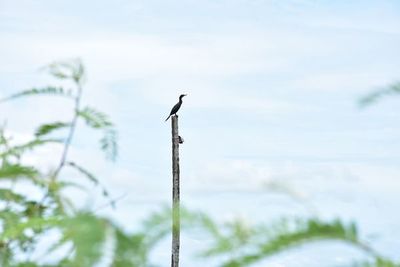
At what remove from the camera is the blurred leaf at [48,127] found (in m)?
1.71

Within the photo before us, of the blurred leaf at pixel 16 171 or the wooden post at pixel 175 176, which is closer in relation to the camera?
the blurred leaf at pixel 16 171

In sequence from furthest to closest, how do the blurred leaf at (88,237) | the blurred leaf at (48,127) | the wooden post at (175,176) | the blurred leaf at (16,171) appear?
the wooden post at (175,176)
the blurred leaf at (48,127)
the blurred leaf at (16,171)
the blurred leaf at (88,237)

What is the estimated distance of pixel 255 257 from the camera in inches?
36.0

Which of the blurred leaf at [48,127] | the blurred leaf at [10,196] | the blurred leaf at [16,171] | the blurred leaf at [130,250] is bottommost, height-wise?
the blurred leaf at [130,250]

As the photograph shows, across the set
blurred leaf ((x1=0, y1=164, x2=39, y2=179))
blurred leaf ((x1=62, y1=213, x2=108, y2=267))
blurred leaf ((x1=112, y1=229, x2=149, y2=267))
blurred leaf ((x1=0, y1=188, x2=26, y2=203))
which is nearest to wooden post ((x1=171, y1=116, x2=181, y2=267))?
Result: blurred leaf ((x1=0, y1=188, x2=26, y2=203))

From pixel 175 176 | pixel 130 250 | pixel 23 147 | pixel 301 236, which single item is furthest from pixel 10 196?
pixel 175 176

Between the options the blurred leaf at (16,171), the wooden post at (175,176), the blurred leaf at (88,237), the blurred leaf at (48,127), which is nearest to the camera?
the blurred leaf at (88,237)

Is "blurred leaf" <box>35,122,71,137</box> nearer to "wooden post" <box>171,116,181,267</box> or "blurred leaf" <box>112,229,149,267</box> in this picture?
"blurred leaf" <box>112,229,149,267</box>

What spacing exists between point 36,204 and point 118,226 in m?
0.76

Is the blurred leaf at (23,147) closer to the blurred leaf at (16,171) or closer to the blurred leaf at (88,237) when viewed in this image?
the blurred leaf at (16,171)

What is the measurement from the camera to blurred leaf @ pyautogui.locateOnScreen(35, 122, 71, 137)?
5.60 feet

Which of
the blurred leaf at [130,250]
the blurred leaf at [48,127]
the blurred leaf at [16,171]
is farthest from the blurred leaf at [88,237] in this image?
the blurred leaf at [48,127]

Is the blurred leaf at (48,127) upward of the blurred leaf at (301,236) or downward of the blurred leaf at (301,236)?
upward

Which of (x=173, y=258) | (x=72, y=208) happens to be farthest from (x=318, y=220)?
(x=173, y=258)
